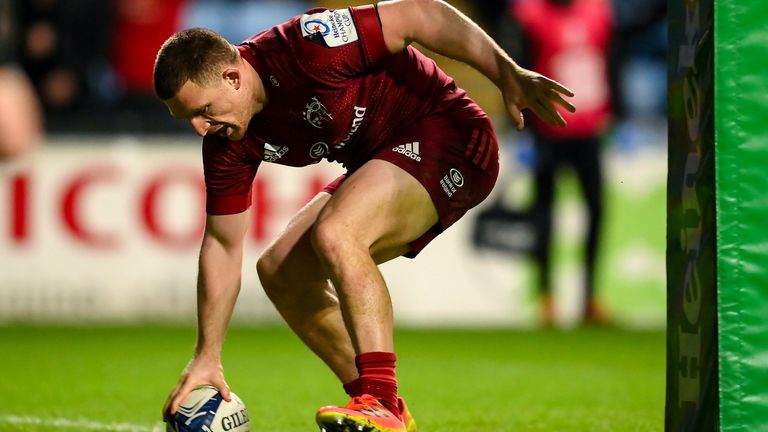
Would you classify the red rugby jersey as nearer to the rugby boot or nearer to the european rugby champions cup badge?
the european rugby champions cup badge

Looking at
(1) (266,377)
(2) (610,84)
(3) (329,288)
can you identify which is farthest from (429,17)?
(2) (610,84)

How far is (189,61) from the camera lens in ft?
12.6

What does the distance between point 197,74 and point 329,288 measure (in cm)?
105

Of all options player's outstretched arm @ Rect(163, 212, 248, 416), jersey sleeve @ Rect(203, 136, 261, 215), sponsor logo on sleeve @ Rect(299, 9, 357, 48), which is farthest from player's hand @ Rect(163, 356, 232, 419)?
sponsor logo on sleeve @ Rect(299, 9, 357, 48)

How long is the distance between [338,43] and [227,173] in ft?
2.01

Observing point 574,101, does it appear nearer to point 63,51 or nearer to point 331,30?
point 63,51

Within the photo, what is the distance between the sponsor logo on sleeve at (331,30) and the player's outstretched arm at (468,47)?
107 mm

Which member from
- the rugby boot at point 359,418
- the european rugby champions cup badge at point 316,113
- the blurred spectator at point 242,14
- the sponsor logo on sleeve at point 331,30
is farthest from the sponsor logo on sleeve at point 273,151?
the blurred spectator at point 242,14

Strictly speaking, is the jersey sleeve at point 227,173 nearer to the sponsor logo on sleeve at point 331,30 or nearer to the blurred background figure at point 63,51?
the sponsor logo on sleeve at point 331,30

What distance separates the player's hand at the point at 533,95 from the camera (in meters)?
4.06

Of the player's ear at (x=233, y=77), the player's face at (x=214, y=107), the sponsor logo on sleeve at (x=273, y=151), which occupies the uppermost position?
the player's ear at (x=233, y=77)

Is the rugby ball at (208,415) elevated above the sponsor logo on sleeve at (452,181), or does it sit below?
below

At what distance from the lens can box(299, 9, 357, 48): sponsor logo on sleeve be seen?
160 inches

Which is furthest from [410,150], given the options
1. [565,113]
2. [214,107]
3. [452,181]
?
[565,113]
